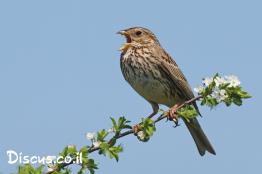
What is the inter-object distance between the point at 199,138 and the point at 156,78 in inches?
42.9

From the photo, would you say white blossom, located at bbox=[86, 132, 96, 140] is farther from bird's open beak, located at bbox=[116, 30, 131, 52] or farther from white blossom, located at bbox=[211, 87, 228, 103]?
bird's open beak, located at bbox=[116, 30, 131, 52]

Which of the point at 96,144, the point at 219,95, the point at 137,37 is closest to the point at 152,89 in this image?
the point at 137,37

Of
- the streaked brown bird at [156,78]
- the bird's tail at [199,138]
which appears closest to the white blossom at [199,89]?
the bird's tail at [199,138]

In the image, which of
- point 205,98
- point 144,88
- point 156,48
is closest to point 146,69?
point 144,88

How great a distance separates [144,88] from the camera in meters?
9.35

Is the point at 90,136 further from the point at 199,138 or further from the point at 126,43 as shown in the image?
the point at 126,43

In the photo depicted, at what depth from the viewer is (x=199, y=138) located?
368 inches

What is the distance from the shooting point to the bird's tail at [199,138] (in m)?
9.05

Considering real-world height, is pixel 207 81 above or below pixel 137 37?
below

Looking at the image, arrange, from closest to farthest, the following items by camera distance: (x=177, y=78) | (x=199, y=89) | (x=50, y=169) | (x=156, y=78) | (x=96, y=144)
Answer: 1. (x=50, y=169)
2. (x=96, y=144)
3. (x=199, y=89)
4. (x=156, y=78)
5. (x=177, y=78)

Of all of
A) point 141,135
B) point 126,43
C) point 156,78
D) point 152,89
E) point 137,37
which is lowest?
point 141,135

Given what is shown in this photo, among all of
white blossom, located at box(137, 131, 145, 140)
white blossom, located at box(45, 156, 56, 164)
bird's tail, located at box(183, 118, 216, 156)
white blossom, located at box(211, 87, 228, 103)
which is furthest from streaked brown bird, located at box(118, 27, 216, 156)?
white blossom, located at box(45, 156, 56, 164)

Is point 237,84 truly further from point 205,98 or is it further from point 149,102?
point 149,102

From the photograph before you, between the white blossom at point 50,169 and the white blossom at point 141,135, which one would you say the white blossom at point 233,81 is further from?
the white blossom at point 50,169
